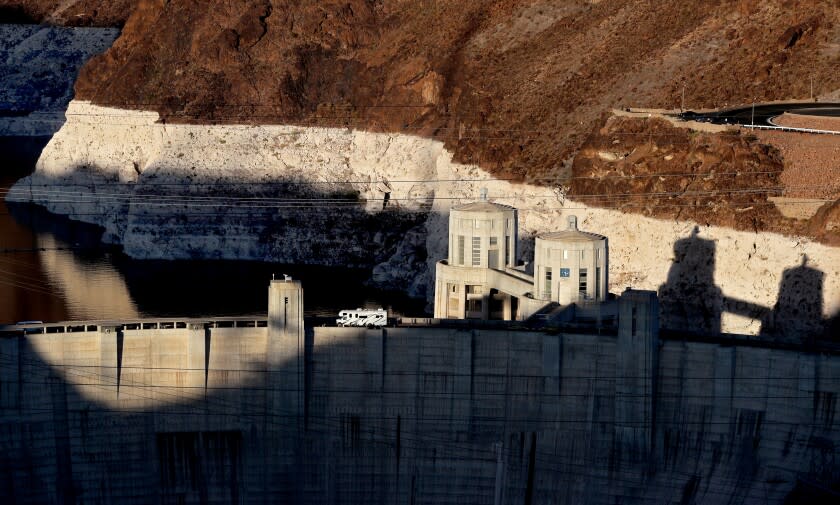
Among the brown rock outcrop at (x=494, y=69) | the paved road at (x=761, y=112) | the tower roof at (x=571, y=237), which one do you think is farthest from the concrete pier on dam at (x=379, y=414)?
the paved road at (x=761, y=112)

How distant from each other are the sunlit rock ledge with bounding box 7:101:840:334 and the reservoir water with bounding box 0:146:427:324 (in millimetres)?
2741

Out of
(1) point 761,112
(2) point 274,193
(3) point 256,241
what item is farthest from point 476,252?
(2) point 274,193

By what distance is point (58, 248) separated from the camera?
16362 centimetres

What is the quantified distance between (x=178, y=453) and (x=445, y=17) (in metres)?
97.0

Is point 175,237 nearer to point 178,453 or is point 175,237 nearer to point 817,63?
point 817,63

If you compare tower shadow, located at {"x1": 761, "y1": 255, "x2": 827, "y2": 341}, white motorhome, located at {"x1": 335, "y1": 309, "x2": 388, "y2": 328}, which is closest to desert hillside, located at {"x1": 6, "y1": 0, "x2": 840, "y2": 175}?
tower shadow, located at {"x1": 761, "y1": 255, "x2": 827, "y2": 341}

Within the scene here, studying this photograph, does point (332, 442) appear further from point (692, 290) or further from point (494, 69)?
point (494, 69)

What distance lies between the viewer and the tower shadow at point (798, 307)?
99250 millimetres

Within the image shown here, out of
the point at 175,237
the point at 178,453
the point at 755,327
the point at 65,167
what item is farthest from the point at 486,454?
the point at 65,167

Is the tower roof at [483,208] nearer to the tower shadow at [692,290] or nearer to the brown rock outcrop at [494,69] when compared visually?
the tower shadow at [692,290]

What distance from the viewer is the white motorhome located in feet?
280

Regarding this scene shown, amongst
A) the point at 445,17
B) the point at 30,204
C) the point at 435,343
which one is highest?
the point at 445,17

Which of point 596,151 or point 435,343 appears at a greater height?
point 596,151

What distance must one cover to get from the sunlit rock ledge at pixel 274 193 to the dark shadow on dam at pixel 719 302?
21.8ft
